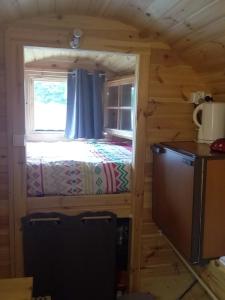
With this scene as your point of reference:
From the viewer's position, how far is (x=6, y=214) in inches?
83.4

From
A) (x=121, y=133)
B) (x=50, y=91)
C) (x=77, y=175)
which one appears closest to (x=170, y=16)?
(x=77, y=175)

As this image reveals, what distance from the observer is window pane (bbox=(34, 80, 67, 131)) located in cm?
347

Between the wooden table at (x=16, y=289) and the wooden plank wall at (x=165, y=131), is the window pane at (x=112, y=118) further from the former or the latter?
the wooden table at (x=16, y=289)

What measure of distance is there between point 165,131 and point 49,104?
171 cm

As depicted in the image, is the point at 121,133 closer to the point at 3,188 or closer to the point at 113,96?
the point at 113,96

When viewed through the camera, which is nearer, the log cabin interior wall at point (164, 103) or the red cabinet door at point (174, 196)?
the red cabinet door at point (174, 196)

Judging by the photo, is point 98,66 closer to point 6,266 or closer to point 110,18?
point 110,18

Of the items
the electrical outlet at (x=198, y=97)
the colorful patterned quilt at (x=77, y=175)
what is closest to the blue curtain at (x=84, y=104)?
the colorful patterned quilt at (x=77, y=175)

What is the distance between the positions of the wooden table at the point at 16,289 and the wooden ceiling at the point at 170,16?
1.41m

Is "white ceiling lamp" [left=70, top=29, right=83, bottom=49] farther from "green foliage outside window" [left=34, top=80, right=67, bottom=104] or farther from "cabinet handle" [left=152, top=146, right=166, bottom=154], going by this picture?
"green foliage outside window" [left=34, top=80, right=67, bottom=104]

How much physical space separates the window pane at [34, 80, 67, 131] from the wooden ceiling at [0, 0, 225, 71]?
1.55 metres

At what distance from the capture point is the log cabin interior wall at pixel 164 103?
6.15ft

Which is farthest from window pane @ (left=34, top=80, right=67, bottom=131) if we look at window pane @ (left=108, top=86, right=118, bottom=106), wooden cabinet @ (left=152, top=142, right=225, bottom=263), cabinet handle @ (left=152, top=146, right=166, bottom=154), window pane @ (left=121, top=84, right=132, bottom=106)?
wooden cabinet @ (left=152, top=142, right=225, bottom=263)

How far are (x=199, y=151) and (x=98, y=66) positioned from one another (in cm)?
200
